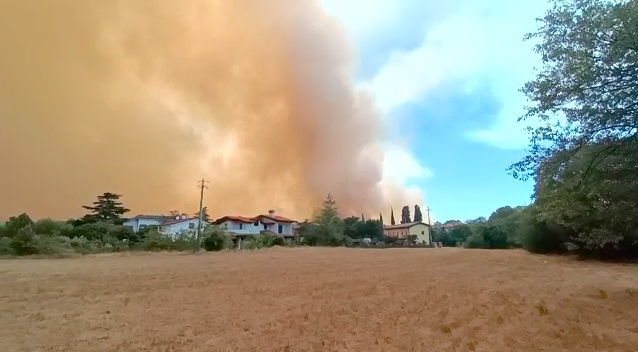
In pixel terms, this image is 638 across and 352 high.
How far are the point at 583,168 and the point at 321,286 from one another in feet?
25.9

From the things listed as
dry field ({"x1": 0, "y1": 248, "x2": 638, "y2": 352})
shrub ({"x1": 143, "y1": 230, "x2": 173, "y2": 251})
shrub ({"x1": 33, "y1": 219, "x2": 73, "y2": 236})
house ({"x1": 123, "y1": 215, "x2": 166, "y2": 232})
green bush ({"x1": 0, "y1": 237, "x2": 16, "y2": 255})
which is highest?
house ({"x1": 123, "y1": 215, "x2": 166, "y2": 232})

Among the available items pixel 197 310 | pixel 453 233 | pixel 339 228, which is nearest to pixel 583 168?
pixel 197 310

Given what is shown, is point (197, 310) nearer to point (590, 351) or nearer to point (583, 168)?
point (590, 351)

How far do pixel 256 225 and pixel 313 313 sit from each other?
58367mm

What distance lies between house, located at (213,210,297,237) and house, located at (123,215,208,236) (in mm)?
3911

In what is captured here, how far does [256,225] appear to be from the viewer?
66938 millimetres

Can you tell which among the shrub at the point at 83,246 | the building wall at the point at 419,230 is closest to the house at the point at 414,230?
the building wall at the point at 419,230

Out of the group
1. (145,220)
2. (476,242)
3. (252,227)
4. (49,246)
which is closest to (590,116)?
(49,246)

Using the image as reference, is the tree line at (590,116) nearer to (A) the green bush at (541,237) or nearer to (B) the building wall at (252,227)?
(A) the green bush at (541,237)

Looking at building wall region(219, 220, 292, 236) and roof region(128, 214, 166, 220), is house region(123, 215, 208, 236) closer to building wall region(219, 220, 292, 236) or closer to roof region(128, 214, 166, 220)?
roof region(128, 214, 166, 220)

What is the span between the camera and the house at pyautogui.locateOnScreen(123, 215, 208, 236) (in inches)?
2298

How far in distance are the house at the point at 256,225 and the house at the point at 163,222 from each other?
3911 millimetres

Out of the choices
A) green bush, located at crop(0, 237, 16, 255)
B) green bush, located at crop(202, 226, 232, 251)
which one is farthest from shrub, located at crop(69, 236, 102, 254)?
green bush, located at crop(202, 226, 232, 251)

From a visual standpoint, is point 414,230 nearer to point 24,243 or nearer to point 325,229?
point 325,229
